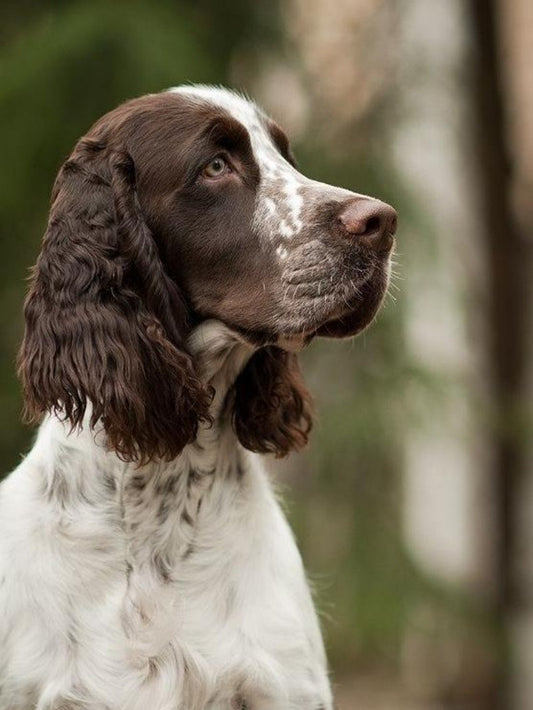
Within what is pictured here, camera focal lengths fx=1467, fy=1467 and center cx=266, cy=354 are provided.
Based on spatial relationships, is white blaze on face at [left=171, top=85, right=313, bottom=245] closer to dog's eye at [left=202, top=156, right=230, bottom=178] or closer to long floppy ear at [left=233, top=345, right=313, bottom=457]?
dog's eye at [left=202, top=156, right=230, bottom=178]

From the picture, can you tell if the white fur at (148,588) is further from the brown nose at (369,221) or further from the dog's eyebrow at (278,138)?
the dog's eyebrow at (278,138)

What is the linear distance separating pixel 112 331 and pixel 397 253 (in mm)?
3460

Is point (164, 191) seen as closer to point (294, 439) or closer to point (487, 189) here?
point (294, 439)

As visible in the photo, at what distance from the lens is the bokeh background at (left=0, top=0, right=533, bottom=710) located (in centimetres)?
660

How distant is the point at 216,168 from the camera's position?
3629mm

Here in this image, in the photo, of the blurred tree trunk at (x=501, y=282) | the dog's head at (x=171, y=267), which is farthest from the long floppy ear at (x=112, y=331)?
the blurred tree trunk at (x=501, y=282)

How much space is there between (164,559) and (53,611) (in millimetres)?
289

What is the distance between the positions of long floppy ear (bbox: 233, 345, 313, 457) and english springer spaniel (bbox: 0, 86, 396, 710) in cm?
8

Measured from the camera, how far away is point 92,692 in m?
3.36

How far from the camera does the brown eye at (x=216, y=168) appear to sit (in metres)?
3.61

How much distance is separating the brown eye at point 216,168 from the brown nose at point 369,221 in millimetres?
337

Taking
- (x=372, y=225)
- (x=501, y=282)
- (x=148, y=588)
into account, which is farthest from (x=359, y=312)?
(x=501, y=282)

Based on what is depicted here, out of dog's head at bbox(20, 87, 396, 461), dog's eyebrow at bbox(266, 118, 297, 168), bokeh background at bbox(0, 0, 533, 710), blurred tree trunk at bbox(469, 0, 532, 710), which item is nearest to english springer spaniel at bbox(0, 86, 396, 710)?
dog's head at bbox(20, 87, 396, 461)

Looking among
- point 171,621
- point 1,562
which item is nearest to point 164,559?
point 171,621
